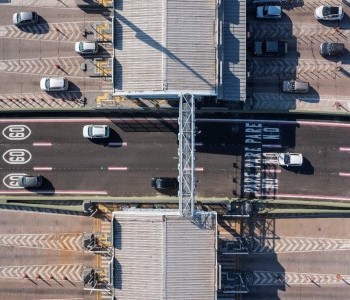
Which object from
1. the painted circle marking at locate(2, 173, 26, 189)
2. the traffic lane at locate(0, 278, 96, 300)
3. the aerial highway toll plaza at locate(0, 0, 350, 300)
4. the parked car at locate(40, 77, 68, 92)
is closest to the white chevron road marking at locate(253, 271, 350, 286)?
the aerial highway toll plaza at locate(0, 0, 350, 300)

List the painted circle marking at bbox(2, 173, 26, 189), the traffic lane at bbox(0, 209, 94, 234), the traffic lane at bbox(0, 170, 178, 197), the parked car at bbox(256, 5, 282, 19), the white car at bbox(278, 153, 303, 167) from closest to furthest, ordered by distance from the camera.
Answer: the white car at bbox(278, 153, 303, 167)
the parked car at bbox(256, 5, 282, 19)
the traffic lane at bbox(0, 170, 178, 197)
the traffic lane at bbox(0, 209, 94, 234)
the painted circle marking at bbox(2, 173, 26, 189)

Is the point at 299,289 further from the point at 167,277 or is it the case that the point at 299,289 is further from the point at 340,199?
the point at 167,277

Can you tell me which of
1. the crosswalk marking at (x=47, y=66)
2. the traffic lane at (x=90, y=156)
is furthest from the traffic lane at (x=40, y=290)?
the crosswalk marking at (x=47, y=66)

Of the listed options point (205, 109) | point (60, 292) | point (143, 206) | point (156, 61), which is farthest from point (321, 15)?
point (60, 292)

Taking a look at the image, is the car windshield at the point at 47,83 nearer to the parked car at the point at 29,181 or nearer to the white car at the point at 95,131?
the white car at the point at 95,131

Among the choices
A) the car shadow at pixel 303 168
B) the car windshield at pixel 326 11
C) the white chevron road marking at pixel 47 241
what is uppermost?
the car windshield at pixel 326 11

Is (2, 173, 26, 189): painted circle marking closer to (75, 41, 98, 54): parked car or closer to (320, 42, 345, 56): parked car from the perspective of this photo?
(75, 41, 98, 54): parked car
